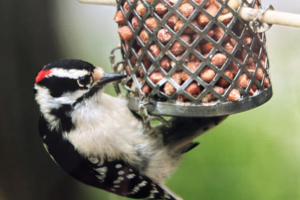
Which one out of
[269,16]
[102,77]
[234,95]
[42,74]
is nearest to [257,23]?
[269,16]

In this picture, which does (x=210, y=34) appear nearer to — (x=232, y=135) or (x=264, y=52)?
(x=264, y=52)

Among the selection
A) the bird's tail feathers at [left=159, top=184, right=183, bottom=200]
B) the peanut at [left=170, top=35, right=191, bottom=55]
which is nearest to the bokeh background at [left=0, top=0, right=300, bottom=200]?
A: the bird's tail feathers at [left=159, top=184, right=183, bottom=200]

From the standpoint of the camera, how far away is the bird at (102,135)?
26.5 inches

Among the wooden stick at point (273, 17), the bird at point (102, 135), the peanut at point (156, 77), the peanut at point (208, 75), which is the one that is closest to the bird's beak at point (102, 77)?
the bird at point (102, 135)

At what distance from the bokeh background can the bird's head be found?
4 cm

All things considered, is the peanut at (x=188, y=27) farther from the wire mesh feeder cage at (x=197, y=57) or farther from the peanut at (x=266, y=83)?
the peanut at (x=266, y=83)

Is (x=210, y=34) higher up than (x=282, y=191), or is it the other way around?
(x=210, y=34)

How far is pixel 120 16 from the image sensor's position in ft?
2.20

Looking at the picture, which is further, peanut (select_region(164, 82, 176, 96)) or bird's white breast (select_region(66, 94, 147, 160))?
bird's white breast (select_region(66, 94, 147, 160))

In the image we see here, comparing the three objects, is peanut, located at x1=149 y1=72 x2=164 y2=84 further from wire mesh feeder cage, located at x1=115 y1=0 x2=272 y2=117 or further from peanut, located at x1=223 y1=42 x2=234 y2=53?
peanut, located at x1=223 y1=42 x2=234 y2=53

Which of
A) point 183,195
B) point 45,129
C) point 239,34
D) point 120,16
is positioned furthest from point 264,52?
point 45,129

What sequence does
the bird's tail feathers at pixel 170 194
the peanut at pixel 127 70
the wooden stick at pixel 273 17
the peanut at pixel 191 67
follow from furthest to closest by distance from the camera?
the bird's tail feathers at pixel 170 194, the peanut at pixel 127 70, the peanut at pixel 191 67, the wooden stick at pixel 273 17

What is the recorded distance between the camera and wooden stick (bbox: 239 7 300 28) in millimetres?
479

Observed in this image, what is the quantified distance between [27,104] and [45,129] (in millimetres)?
78
